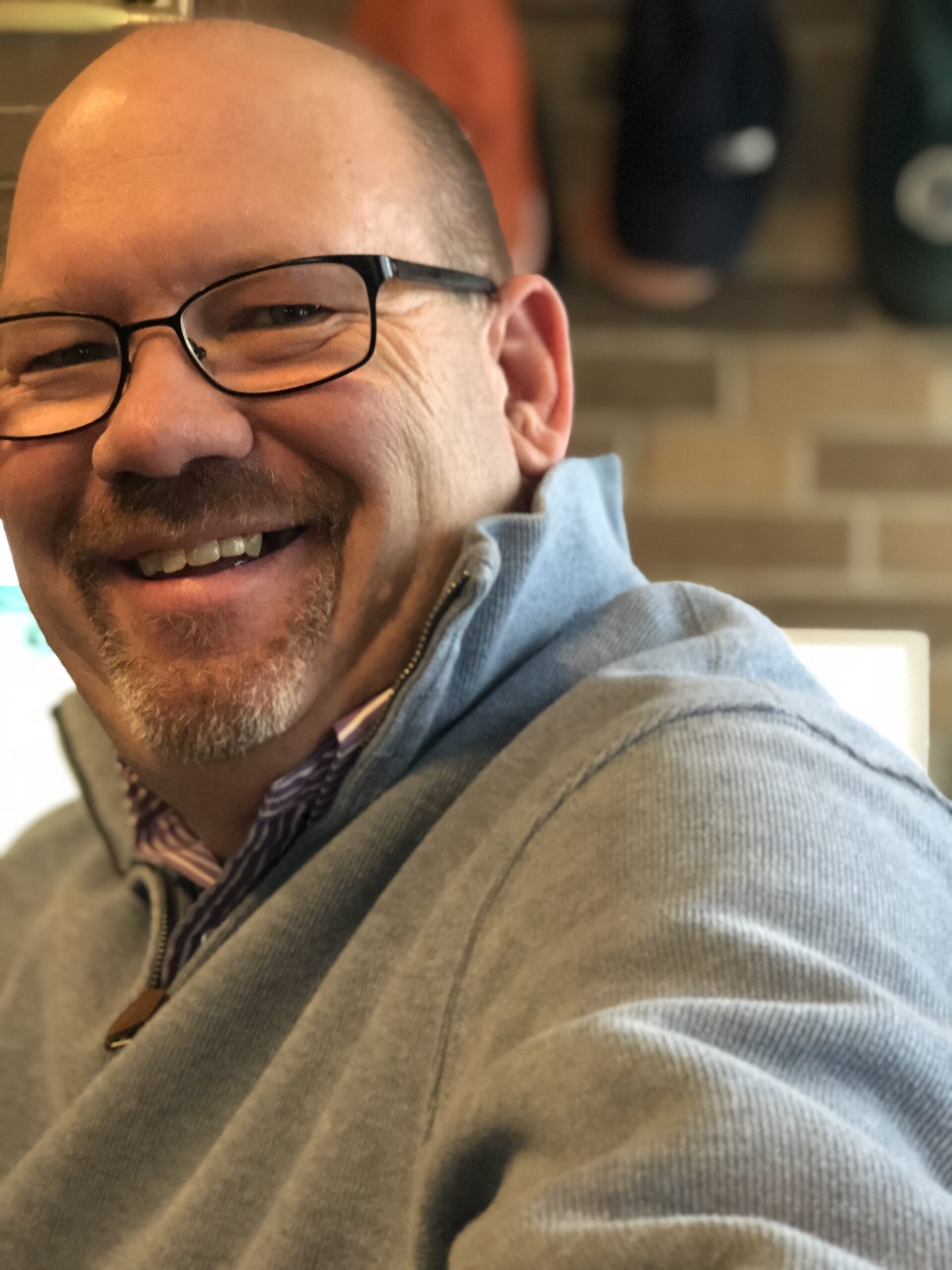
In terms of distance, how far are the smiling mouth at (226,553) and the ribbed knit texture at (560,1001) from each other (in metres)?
0.16

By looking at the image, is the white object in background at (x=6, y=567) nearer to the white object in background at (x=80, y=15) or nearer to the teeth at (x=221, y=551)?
the teeth at (x=221, y=551)

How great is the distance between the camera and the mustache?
77 cm

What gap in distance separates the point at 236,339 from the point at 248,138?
14 cm

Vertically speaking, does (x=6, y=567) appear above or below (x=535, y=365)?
below

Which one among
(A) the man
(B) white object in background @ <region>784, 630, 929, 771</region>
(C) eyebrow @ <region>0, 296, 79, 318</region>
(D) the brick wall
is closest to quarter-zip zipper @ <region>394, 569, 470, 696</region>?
(A) the man

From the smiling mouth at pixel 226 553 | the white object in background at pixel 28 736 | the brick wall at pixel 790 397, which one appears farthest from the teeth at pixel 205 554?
the brick wall at pixel 790 397

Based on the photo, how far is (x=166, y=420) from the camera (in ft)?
2.39

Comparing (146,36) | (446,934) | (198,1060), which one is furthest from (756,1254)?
(146,36)

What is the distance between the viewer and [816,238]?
1.66 m

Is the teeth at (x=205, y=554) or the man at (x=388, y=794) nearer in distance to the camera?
the man at (x=388, y=794)

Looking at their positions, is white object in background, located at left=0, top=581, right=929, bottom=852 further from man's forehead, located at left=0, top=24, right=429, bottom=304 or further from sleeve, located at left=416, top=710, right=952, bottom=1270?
sleeve, located at left=416, top=710, right=952, bottom=1270

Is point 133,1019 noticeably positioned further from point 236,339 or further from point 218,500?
point 236,339

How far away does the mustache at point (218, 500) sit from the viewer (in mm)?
766

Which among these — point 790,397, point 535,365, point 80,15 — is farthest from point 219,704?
point 790,397
